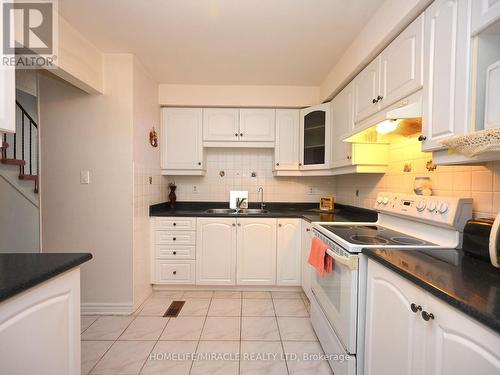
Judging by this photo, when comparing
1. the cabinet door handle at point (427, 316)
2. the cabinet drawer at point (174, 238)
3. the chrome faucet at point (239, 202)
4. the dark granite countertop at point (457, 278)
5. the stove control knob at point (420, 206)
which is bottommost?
the cabinet drawer at point (174, 238)

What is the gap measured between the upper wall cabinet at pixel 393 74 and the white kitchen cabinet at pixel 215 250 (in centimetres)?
166

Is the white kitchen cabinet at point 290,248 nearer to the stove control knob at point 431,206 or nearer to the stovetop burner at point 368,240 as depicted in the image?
the stovetop burner at point 368,240

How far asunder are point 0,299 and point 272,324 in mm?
1829

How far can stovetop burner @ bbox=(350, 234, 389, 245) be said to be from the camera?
131 centimetres

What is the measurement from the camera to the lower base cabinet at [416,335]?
0.64 metres

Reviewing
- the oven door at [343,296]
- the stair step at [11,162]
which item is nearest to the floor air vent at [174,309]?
the oven door at [343,296]

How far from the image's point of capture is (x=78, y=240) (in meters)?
2.15

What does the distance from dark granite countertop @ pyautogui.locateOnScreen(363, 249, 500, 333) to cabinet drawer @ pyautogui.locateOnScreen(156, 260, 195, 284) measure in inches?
76.0

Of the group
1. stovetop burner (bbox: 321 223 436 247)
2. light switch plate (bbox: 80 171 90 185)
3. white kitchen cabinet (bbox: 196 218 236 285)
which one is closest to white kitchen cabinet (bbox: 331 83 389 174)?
stovetop burner (bbox: 321 223 436 247)

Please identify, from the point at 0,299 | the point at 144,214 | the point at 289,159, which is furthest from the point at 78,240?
the point at 289,159

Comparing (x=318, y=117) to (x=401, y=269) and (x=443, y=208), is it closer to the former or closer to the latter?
(x=443, y=208)

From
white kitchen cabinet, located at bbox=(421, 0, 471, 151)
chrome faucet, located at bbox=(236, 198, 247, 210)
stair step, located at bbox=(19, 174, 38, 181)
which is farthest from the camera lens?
chrome faucet, located at bbox=(236, 198, 247, 210)

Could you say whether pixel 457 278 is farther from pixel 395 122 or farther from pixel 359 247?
pixel 395 122

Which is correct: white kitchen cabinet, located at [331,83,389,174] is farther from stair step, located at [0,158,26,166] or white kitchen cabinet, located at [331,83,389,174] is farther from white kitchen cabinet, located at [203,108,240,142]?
stair step, located at [0,158,26,166]
